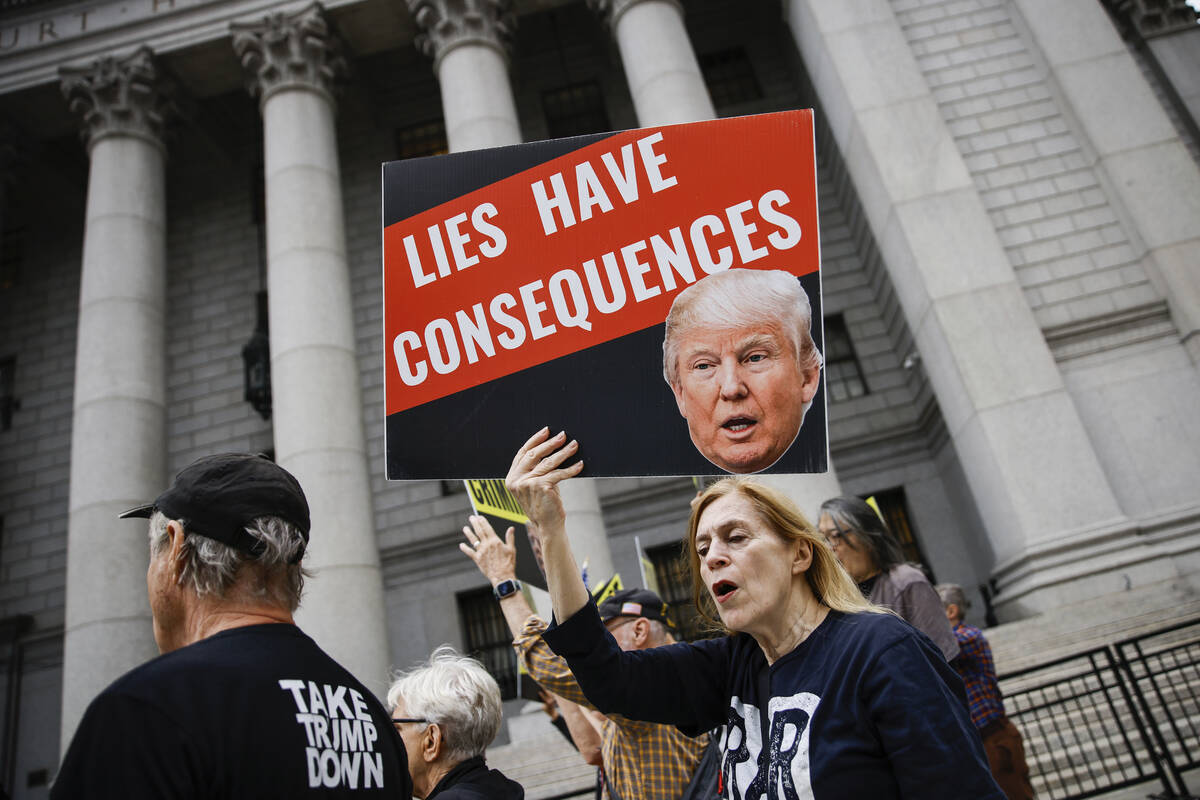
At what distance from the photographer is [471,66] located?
1534 centimetres

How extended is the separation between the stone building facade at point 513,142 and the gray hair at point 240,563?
10245mm

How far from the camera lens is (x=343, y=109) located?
21.0m

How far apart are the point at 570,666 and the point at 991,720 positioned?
3.38 meters

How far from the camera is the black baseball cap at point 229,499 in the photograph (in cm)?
187

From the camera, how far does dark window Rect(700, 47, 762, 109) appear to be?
20.4 m

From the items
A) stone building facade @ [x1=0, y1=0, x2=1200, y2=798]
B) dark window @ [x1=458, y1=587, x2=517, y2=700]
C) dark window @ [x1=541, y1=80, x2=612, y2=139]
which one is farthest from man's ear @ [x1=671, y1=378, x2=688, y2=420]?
dark window @ [x1=541, y1=80, x2=612, y2=139]

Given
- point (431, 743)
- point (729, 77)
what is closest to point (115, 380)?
point (431, 743)

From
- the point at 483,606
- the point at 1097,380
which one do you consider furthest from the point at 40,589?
the point at 1097,380

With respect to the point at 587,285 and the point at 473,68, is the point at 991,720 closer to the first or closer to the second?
the point at 587,285

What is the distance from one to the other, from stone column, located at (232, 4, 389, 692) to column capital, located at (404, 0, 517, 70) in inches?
84.8

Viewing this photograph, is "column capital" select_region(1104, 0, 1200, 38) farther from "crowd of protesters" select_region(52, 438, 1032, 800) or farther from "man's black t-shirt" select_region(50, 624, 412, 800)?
"man's black t-shirt" select_region(50, 624, 412, 800)

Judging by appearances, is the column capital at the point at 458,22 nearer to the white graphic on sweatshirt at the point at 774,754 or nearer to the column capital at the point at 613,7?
the column capital at the point at 613,7

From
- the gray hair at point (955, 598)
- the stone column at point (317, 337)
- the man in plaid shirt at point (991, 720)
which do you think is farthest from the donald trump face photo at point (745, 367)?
the stone column at point (317, 337)

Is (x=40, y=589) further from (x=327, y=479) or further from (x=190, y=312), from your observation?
(x=327, y=479)
